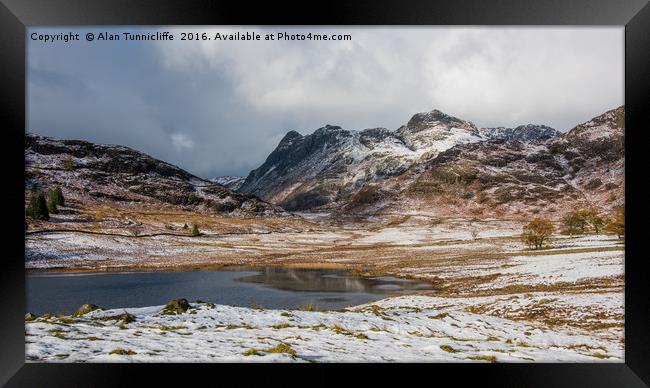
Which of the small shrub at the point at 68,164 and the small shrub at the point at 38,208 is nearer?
the small shrub at the point at 38,208

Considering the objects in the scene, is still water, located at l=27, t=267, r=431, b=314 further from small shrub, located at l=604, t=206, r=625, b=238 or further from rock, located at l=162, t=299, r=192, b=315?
small shrub, located at l=604, t=206, r=625, b=238

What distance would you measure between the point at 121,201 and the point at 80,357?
81.2 metres

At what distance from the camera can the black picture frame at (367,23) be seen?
9.05 m

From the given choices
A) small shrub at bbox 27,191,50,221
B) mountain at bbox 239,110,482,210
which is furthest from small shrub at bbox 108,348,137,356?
mountain at bbox 239,110,482,210

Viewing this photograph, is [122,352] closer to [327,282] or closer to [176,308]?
[176,308]

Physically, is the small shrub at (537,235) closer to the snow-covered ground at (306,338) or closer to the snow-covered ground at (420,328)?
the snow-covered ground at (420,328)

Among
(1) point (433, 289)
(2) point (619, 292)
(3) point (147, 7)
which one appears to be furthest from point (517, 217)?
(3) point (147, 7)

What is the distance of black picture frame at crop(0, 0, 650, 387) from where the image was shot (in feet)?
29.7

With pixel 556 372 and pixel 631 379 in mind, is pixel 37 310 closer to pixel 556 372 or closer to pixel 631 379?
pixel 556 372

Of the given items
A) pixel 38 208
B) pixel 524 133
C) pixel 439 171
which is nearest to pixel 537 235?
pixel 524 133

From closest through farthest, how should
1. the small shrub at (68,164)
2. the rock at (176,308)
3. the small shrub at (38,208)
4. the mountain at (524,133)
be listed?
the rock at (176,308) → the small shrub at (38,208) → the mountain at (524,133) → the small shrub at (68,164)

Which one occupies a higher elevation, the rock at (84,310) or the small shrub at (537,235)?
the rock at (84,310)

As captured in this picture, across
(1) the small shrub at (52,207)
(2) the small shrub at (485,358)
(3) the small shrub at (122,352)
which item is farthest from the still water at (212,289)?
(1) the small shrub at (52,207)

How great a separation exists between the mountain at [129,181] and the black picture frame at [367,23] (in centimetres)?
5645
